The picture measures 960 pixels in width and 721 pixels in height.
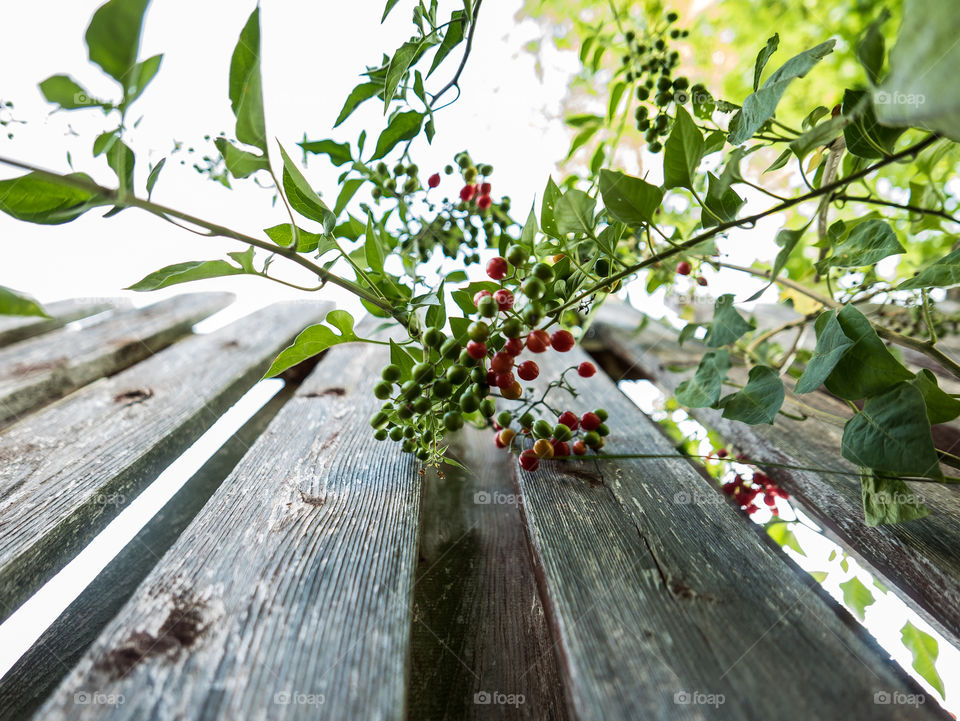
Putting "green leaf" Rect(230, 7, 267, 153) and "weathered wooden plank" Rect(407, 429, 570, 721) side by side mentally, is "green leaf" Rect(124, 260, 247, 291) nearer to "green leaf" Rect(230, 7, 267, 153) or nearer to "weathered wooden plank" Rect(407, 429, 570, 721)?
"green leaf" Rect(230, 7, 267, 153)

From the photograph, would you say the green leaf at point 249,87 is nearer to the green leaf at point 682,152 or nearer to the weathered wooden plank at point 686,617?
the green leaf at point 682,152

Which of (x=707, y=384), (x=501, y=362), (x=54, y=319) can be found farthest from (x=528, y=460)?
(x=54, y=319)

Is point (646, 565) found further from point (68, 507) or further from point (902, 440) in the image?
point (68, 507)

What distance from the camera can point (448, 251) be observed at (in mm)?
1137

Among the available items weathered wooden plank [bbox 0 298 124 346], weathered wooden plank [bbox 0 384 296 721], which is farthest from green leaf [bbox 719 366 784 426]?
weathered wooden plank [bbox 0 298 124 346]

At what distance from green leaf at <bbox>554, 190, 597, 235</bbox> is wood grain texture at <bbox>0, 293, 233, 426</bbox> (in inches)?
54.9

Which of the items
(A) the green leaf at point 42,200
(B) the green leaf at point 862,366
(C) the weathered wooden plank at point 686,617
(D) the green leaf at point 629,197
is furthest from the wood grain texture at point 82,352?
(B) the green leaf at point 862,366

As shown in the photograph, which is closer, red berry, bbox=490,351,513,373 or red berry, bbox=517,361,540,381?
red berry, bbox=490,351,513,373

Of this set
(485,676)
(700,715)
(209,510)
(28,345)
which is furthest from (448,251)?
(28,345)

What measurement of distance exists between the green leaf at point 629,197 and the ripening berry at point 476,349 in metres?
0.26

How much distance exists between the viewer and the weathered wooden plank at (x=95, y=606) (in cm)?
68

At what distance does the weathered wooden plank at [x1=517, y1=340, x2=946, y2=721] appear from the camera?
0.51 meters

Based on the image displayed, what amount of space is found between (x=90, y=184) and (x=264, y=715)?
0.56m

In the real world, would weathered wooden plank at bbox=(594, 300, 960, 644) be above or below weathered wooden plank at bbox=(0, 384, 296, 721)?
above
